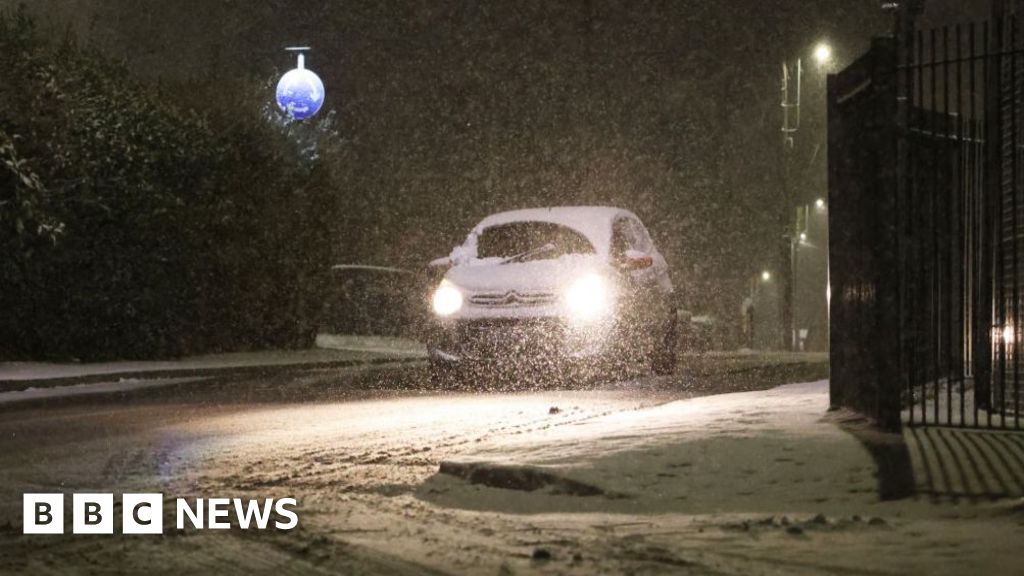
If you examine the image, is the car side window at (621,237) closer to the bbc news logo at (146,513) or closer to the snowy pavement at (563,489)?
the snowy pavement at (563,489)

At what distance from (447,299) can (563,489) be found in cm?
818

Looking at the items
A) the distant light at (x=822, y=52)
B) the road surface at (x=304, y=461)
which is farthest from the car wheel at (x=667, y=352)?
the distant light at (x=822, y=52)

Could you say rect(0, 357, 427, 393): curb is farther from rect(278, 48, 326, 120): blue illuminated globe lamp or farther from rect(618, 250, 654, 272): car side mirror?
rect(278, 48, 326, 120): blue illuminated globe lamp

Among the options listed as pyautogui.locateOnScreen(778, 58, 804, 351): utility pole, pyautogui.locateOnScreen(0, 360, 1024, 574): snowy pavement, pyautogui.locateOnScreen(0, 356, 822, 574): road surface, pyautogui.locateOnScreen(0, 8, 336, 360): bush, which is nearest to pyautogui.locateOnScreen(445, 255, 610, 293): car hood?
pyautogui.locateOnScreen(0, 356, 822, 574): road surface

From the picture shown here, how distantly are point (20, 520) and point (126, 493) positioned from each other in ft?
2.77

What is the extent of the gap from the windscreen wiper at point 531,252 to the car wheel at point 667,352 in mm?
1866

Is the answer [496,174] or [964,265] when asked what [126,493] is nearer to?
[964,265]

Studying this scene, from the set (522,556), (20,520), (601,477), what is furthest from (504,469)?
(20,520)

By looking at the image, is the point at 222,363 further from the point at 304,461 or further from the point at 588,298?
the point at 304,461

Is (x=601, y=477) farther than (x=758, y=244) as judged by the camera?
No

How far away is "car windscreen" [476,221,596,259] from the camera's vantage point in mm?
16375

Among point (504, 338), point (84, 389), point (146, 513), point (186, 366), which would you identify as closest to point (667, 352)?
point (504, 338)

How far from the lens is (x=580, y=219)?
1675cm

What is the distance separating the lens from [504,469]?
8094 mm
